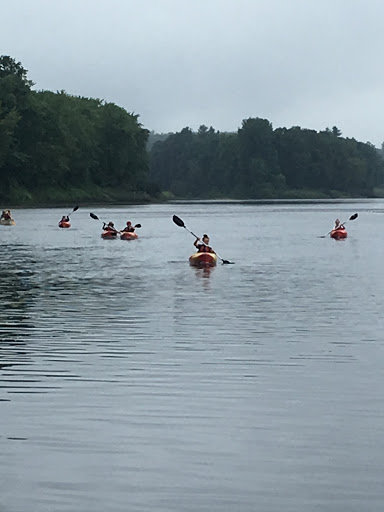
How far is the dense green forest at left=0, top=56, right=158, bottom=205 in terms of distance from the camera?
162 meters

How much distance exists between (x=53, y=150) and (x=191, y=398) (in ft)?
517

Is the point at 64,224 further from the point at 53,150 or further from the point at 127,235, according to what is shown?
the point at 53,150

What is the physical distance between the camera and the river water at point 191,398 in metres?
11.2

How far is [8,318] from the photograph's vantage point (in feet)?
88.0

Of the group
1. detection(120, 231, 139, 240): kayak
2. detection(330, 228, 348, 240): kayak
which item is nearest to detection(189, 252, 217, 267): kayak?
detection(120, 231, 139, 240): kayak

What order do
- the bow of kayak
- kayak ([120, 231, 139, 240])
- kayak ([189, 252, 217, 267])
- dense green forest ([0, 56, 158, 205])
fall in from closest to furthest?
1. kayak ([189, 252, 217, 267])
2. kayak ([120, 231, 139, 240])
3. the bow of kayak
4. dense green forest ([0, 56, 158, 205])

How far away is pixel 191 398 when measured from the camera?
15789 millimetres

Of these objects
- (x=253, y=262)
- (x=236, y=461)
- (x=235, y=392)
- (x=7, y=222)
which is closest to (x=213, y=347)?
(x=235, y=392)

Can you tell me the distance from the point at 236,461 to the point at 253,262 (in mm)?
39548

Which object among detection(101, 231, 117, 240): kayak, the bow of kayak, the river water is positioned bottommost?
the bow of kayak

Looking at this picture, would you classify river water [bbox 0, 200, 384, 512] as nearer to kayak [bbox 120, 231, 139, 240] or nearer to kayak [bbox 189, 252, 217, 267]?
kayak [bbox 189, 252, 217, 267]

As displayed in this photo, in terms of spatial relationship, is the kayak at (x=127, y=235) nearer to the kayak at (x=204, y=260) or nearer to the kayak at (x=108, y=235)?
the kayak at (x=108, y=235)

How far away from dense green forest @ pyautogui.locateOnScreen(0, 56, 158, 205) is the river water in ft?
417

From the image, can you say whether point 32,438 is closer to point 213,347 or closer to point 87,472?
point 87,472
